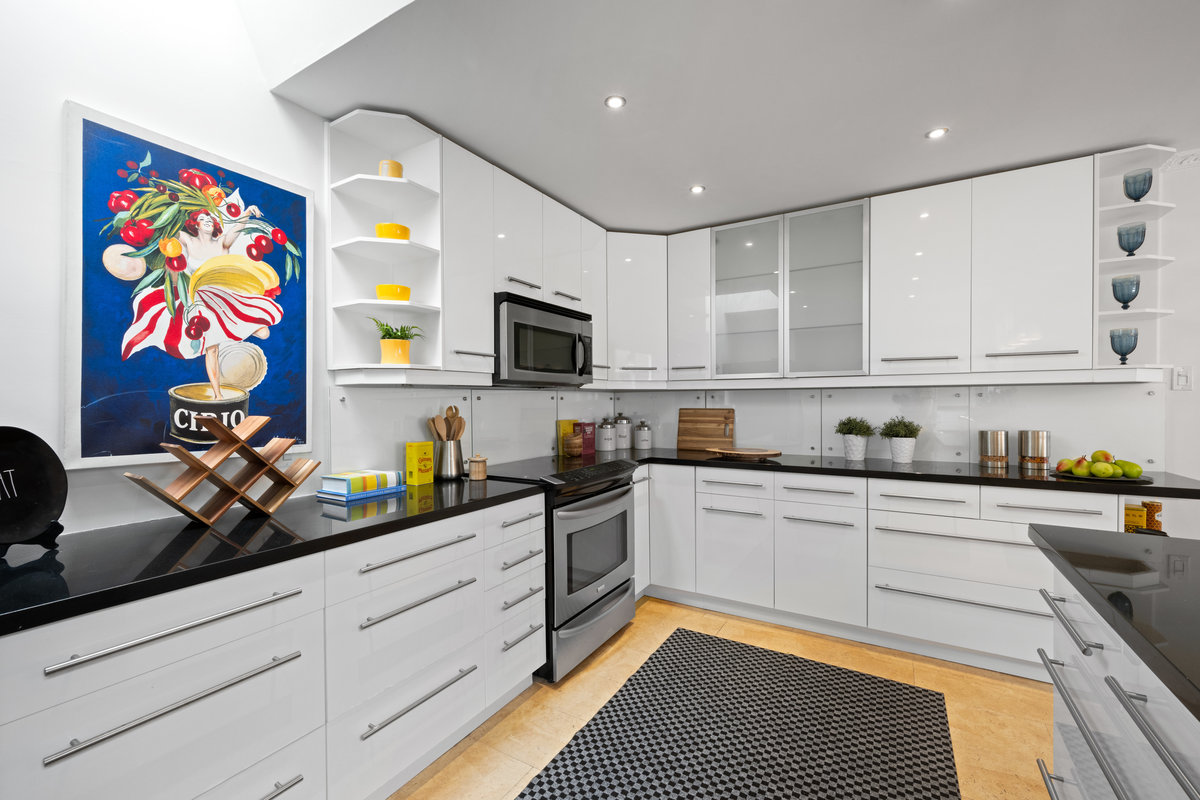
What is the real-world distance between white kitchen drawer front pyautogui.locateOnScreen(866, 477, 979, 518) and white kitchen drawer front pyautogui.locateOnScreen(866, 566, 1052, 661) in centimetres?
32

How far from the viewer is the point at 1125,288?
2396mm

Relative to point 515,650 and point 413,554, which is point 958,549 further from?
point 413,554

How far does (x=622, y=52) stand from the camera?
1700 mm

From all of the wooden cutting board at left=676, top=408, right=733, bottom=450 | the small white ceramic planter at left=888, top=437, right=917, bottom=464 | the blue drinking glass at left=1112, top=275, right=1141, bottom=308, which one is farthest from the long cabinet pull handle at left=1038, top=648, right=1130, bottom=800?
the wooden cutting board at left=676, top=408, right=733, bottom=450

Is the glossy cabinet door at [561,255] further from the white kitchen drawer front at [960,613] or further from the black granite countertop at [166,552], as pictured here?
the white kitchen drawer front at [960,613]

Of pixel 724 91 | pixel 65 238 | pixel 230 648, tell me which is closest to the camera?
pixel 230 648

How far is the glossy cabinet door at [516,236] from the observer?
249 centimetres

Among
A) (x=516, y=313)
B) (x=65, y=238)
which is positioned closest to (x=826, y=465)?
(x=516, y=313)

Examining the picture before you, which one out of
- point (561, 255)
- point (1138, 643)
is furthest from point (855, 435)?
point (1138, 643)

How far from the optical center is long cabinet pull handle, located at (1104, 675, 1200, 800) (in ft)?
2.17

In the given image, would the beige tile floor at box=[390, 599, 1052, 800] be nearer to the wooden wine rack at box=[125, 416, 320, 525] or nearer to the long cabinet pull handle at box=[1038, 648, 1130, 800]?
the long cabinet pull handle at box=[1038, 648, 1130, 800]

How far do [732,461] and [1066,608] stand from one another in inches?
72.8

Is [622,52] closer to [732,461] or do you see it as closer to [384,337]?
[384,337]

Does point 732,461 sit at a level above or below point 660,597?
above
